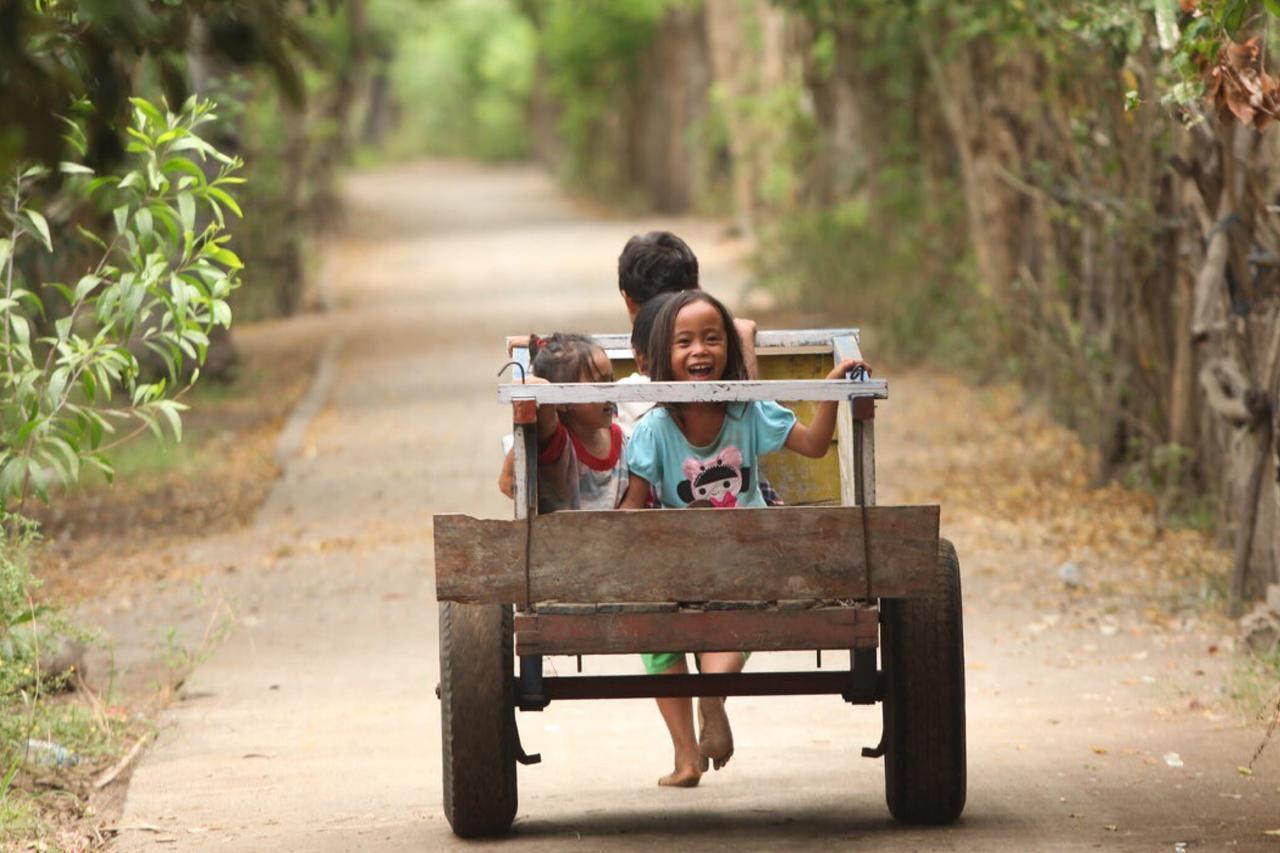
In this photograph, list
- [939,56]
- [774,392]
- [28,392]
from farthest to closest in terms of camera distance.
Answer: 1. [939,56]
2. [28,392]
3. [774,392]

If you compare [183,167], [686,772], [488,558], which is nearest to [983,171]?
[183,167]

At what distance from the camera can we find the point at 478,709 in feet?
18.6

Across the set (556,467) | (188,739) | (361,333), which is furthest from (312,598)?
(361,333)

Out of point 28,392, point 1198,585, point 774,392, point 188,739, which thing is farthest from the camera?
point 1198,585

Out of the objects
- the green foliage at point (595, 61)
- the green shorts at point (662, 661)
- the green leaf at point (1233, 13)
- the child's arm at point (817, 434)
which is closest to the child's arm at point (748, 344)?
the child's arm at point (817, 434)

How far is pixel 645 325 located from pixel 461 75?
7711 centimetres

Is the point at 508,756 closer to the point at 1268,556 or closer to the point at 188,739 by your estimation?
the point at 188,739

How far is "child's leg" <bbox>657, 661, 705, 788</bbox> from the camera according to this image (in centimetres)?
639

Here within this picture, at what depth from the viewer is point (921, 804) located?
582 centimetres

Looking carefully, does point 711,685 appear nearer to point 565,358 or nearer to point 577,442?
point 577,442

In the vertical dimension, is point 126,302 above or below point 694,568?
above

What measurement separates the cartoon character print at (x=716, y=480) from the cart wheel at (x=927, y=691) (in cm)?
53

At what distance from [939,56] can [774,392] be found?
12.4 meters

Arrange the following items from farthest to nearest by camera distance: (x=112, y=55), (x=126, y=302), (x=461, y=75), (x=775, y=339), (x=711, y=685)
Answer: (x=461, y=75), (x=126, y=302), (x=775, y=339), (x=711, y=685), (x=112, y=55)
